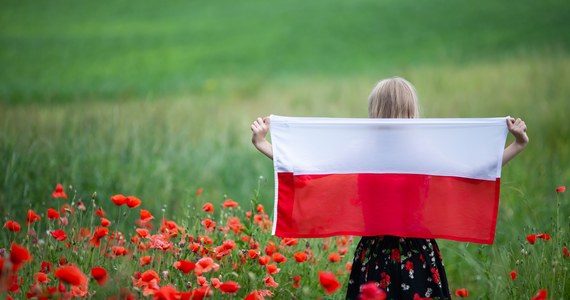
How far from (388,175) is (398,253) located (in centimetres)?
42

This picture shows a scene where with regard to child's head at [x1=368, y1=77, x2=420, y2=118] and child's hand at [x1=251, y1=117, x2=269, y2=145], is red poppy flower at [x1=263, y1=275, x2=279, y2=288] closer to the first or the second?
child's hand at [x1=251, y1=117, x2=269, y2=145]

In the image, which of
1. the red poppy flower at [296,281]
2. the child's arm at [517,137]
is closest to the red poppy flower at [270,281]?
the red poppy flower at [296,281]

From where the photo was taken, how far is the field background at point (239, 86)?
19.4 ft

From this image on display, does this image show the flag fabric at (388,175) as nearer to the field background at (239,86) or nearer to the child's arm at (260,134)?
the child's arm at (260,134)

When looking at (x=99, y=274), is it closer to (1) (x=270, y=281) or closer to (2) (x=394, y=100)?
(1) (x=270, y=281)

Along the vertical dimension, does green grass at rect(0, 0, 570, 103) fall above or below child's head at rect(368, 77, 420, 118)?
above

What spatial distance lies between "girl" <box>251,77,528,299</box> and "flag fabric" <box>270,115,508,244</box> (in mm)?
95

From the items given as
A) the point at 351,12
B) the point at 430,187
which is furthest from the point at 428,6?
the point at 430,187

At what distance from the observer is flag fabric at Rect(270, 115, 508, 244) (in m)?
3.32

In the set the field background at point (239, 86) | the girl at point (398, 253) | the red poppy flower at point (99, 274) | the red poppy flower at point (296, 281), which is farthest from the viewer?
the field background at point (239, 86)

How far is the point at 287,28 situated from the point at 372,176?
2542 centimetres

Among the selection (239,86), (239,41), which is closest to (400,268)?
(239,86)

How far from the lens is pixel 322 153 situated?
3.37m

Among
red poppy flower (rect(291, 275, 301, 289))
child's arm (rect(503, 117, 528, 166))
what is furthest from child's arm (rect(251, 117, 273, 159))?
child's arm (rect(503, 117, 528, 166))
